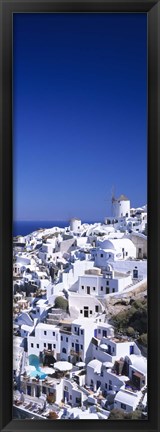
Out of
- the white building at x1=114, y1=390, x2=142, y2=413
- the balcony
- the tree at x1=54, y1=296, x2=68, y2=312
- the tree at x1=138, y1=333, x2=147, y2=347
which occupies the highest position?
the tree at x1=54, y1=296, x2=68, y2=312

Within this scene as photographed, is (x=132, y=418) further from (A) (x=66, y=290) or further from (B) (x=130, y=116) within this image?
(B) (x=130, y=116)

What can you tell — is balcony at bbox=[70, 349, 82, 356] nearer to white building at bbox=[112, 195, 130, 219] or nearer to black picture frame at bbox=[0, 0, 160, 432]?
→ black picture frame at bbox=[0, 0, 160, 432]

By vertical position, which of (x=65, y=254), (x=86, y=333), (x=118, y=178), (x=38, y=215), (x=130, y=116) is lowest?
(x=86, y=333)

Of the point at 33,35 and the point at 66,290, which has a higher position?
the point at 33,35

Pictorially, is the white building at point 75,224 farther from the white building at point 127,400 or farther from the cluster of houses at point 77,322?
the white building at point 127,400

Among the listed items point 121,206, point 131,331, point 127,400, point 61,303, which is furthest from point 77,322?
point 121,206

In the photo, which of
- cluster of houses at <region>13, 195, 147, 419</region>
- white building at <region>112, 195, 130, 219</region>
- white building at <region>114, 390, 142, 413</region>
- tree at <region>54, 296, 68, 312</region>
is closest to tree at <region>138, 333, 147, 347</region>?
cluster of houses at <region>13, 195, 147, 419</region>
